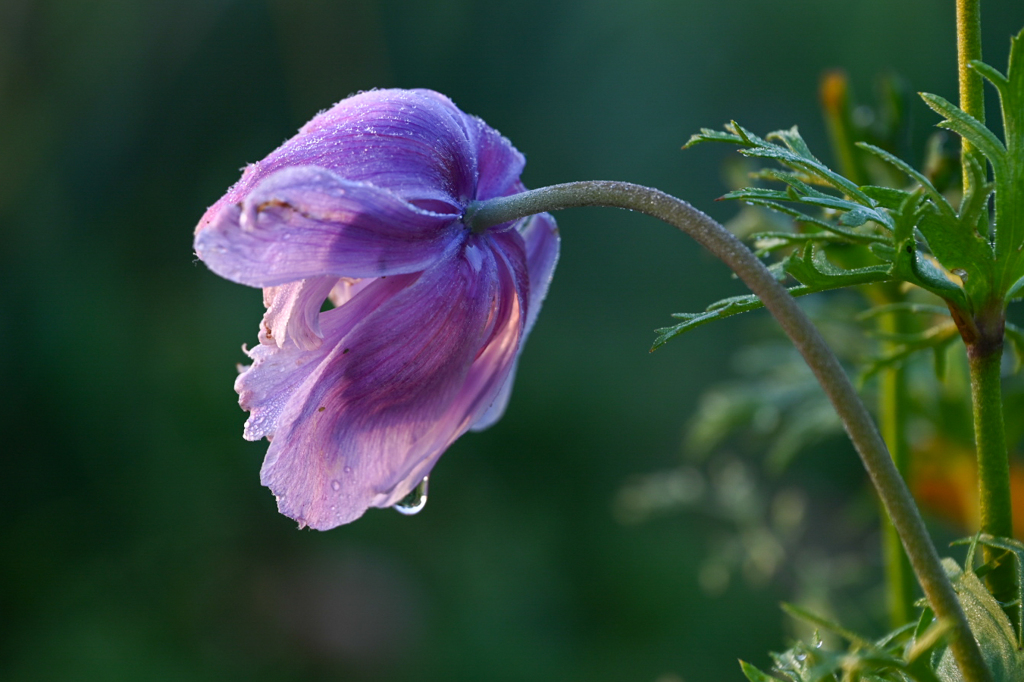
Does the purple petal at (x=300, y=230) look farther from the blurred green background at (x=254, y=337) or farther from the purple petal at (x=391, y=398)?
the blurred green background at (x=254, y=337)

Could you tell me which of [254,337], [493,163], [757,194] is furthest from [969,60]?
[254,337]

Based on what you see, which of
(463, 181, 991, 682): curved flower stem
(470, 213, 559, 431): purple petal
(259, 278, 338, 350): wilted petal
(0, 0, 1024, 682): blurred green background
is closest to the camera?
(463, 181, 991, 682): curved flower stem

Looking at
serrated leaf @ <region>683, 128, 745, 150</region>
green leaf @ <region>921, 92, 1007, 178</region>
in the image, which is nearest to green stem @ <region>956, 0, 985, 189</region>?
green leaf @ <region>921, 92, 1007, 178</region>

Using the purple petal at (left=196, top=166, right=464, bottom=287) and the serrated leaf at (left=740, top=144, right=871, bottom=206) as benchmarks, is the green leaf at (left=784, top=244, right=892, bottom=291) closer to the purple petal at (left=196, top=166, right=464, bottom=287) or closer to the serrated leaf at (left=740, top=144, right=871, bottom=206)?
the serrated leaf at (left=740, top=144, right=871, bottom=206)

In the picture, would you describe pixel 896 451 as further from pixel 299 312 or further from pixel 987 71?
pixel 299 312

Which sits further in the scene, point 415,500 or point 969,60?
point 415,500

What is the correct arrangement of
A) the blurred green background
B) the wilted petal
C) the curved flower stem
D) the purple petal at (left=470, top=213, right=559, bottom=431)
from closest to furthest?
the curved flower stem < the wilted petal < the purple petal at (left=470, top=213, right=559, bottom=431) < the blurred green background

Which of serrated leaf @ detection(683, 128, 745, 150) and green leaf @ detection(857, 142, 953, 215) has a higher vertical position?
serrated leaf @ detection(683, 128, 745, 150)
